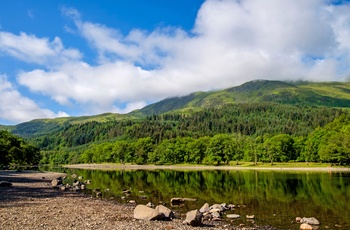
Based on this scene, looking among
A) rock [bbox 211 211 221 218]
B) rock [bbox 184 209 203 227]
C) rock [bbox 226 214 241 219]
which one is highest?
rock [bbox 184 209 203 227]

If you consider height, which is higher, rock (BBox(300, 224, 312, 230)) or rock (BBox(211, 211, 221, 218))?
rock (BBox(211, 211, 221, 218))

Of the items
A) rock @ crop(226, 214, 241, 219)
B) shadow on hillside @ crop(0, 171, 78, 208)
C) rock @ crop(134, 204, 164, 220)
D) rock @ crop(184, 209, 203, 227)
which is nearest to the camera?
rock @ crop(184, 209, 203, 227)

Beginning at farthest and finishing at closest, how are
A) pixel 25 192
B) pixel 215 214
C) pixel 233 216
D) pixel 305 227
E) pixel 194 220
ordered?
pixel 25 192 < pixel 233 216 < pixel 215 214 < pixel 305 227 < pixel 194 220

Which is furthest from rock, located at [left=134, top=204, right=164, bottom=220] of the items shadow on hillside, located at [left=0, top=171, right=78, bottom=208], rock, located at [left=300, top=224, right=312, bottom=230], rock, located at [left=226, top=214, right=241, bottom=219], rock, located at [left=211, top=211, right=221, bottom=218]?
shadow on hillside, located at [left=0, top=171, right=78, bottom=208]

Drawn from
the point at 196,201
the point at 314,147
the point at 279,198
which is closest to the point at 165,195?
the point at 196,201

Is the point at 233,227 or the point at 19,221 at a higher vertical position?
the point at 19,221

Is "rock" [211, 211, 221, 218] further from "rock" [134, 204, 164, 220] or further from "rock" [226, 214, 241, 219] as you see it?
"rock" [134, 204, 164, 220]

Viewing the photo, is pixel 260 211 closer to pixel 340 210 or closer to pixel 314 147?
pixel 340 210

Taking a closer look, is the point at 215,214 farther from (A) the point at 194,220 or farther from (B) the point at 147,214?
(B) the point at 147,214

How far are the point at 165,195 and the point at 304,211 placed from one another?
2439 centimetres

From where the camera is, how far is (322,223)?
108ft

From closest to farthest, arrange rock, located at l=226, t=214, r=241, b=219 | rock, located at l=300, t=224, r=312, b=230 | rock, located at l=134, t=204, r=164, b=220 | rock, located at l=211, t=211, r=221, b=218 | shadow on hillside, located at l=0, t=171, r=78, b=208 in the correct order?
rock, located at l=134, t=204, r=164, b=220, rock, located at l=300, t=224, r=312, b=230, rock, located at l=211, t=211, r=221, b=218, rock, located at l=226, t=214, r=241, b=219, shadow on hillside, located at l=0, t=171, r=78, b=208

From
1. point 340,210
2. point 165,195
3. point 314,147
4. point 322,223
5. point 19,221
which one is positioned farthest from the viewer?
point 314,147

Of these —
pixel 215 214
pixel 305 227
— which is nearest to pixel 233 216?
pixel 215 214
